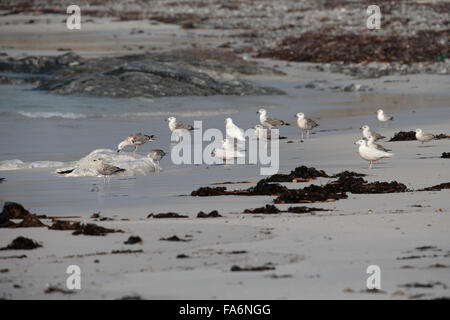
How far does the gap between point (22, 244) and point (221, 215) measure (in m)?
2.35

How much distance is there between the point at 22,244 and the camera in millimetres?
8359

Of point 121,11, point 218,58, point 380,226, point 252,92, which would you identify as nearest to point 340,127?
point 252,92

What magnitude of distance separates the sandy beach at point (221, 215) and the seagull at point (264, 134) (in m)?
0.43

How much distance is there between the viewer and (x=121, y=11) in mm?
63219

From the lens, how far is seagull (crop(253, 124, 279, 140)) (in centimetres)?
1716

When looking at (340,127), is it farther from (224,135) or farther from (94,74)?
(94,74)

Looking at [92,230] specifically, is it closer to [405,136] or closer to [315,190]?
[315,190]

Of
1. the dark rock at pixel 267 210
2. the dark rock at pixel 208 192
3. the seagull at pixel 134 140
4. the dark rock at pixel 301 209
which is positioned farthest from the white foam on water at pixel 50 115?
the dark rock at pixel 301 209

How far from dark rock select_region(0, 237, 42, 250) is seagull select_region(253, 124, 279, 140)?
29.9ft

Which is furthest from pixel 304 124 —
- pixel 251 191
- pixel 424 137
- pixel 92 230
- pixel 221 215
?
pixel 92 230

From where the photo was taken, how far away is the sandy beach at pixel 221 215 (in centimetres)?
702

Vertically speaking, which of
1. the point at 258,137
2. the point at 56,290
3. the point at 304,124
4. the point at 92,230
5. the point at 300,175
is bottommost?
the point at 56,290

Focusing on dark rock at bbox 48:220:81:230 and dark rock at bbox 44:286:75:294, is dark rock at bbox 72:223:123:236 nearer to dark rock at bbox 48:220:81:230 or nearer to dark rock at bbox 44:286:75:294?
dark rock at bbox 48:220:81:230

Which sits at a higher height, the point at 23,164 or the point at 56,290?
the point at 23,164
